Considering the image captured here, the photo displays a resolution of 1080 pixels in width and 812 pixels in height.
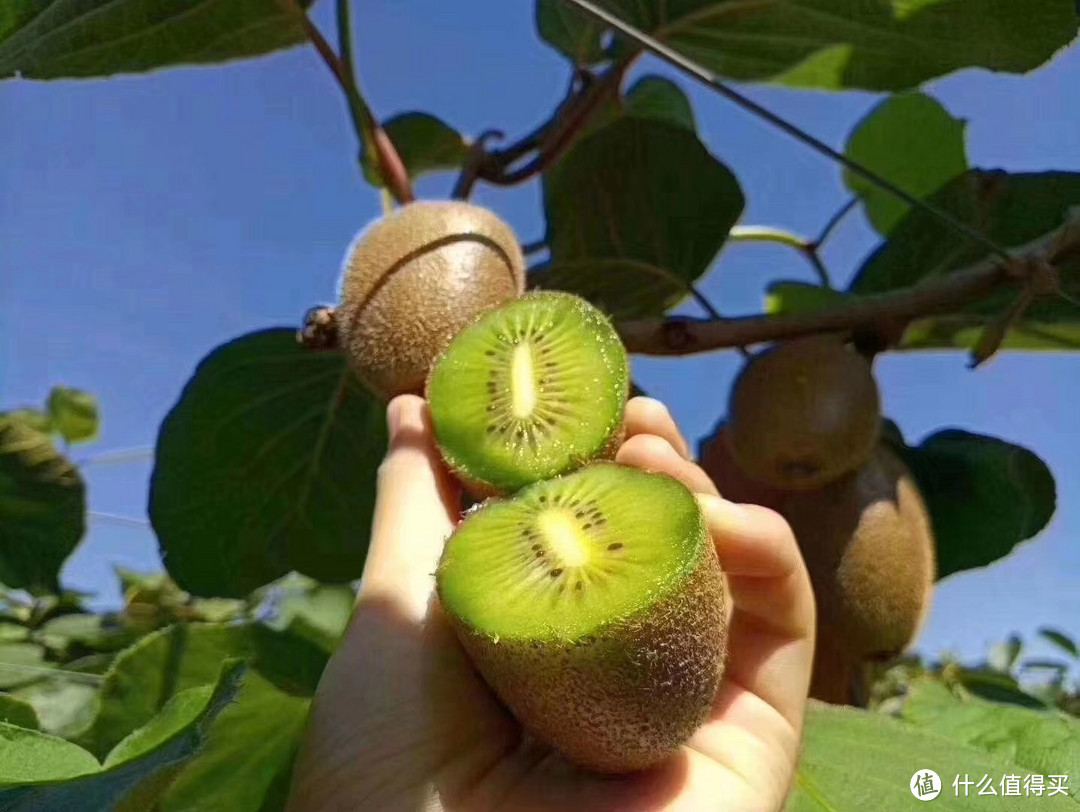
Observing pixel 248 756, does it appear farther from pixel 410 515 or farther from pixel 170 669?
pixel 410 515

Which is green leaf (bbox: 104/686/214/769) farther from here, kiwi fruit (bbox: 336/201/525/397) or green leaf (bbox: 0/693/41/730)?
kiwi fruit (bbox: 336/201/525/397)

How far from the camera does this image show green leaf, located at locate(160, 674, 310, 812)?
2.39 ft

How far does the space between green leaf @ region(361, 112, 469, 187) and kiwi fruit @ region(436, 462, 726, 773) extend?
669mm

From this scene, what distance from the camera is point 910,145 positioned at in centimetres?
136

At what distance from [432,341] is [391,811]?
399mm

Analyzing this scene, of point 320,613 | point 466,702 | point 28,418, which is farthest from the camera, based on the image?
point 28,418

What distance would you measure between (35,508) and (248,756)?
581mm

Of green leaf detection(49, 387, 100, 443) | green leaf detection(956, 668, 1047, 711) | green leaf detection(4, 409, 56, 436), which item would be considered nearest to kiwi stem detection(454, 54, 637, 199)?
green leaf detection(4, 409, 56, 436)

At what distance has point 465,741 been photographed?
0.61m

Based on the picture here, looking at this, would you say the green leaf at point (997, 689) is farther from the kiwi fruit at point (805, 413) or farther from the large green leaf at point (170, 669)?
the large green leaf at point (170, 669)

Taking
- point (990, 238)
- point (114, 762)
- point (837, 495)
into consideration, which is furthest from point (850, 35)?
point (114, 762)

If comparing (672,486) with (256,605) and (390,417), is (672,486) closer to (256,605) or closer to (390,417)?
(390,417)

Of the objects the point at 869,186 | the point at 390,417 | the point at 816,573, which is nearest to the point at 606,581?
the point at 390,417

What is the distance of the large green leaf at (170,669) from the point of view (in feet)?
2.53
